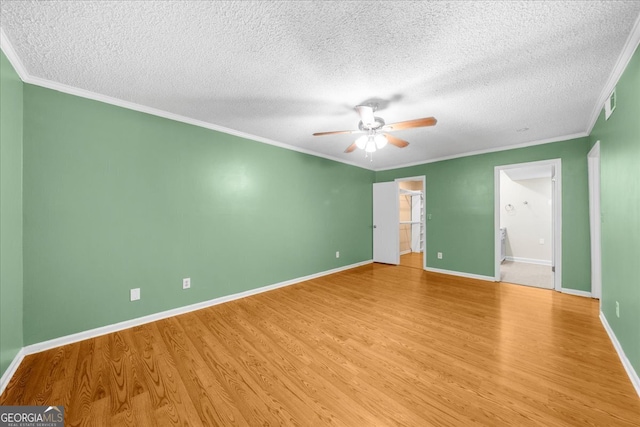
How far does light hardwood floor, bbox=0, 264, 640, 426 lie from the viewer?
1380mm

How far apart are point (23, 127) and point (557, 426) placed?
14.0 ft

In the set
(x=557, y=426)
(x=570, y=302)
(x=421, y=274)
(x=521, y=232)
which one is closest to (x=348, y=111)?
(x=557, y=426)

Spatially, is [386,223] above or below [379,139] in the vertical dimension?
below

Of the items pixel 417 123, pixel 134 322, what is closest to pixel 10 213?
pixel 134 322

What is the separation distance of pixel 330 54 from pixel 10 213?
263 centimetres

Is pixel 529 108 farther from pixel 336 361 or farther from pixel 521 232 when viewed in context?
pixel 521 232

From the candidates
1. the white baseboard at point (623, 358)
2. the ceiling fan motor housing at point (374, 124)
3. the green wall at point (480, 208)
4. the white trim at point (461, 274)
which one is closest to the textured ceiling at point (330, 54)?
the ceiling fan motor housing at point (374, 124)

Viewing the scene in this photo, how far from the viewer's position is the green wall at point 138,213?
6.64ft

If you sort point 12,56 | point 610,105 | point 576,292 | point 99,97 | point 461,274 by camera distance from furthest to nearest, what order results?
point 461,274, point 576,292, point 99,97, point 610,105, point 12,56

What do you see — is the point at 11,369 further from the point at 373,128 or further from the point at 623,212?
the point at 623,212

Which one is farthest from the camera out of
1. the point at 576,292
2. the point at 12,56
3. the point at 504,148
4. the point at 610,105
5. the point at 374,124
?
the point at 504,148

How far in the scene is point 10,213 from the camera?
172 centimetres

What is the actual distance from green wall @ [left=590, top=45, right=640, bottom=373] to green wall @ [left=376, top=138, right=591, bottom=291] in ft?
4.18

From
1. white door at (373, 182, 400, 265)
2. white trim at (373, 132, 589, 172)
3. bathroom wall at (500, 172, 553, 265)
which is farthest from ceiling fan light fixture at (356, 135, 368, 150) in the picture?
bathroom wall at (500, 172, 553, 265)
